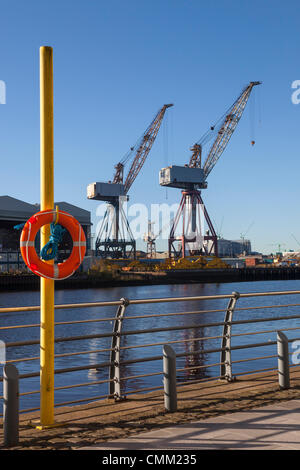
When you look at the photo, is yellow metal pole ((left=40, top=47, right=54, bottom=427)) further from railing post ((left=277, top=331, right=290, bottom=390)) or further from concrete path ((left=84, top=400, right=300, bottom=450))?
railing post ((left=277, top=331, right=290, bottom=390))

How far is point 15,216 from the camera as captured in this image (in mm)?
93562

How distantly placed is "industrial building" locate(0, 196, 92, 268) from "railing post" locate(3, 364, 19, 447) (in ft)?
260

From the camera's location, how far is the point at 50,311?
19.2 ft

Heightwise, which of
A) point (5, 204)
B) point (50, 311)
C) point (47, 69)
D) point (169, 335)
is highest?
point (5, 204)

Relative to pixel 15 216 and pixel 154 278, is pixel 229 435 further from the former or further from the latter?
pixel 154 278

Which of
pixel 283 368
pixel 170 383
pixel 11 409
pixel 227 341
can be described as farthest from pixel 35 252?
pixel 283 368

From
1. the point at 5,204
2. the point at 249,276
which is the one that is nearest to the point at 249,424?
the point at 5,204

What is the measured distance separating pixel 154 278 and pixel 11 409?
10918 centimetres

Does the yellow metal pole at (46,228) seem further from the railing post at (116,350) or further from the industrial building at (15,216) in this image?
the industrial building at (15,216)

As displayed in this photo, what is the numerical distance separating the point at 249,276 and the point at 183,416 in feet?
417

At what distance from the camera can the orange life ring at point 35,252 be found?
5645 mm

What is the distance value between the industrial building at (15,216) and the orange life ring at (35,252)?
7859 cm

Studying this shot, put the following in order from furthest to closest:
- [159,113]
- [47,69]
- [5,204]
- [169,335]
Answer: [159,113]
[5,204]
[169,335]
[47,69]
